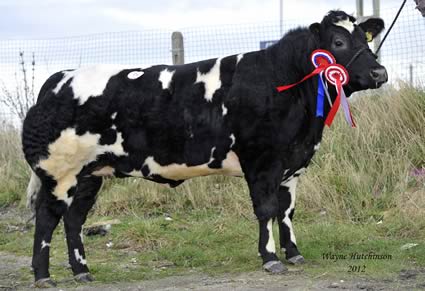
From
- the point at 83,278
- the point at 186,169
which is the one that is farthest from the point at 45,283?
the point at 186,169

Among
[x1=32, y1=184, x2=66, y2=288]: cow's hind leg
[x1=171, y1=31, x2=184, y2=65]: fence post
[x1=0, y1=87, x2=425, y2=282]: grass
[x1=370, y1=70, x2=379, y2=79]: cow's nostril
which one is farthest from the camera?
[x1=171, y1=31, x2=184, y2=65]: fence post

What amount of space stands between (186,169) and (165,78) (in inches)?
35.4

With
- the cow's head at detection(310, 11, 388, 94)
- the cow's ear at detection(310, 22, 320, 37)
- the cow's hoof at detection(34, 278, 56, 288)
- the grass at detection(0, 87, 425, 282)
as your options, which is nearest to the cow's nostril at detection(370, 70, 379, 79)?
the cow's head at detection(310, 11, 388, 94)

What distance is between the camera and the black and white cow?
21.0 feet

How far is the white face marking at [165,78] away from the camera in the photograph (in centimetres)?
673

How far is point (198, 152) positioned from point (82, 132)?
1098mm

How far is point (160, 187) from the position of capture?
1011 cm

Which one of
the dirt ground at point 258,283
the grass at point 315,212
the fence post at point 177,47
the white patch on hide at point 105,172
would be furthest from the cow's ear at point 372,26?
the fence post at point 177,47

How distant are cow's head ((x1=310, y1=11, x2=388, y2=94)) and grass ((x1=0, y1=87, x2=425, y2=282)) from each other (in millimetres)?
1693

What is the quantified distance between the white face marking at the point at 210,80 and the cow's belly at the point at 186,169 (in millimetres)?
616

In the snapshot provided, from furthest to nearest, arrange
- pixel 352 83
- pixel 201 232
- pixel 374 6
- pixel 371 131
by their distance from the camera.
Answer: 1. pixel 374 6
2. pixel 371 131
3. pixel 201 232
4. pixel 352 83

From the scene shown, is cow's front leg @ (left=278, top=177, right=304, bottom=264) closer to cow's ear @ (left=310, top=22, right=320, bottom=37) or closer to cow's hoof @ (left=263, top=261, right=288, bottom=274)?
cow's hoof @ (left=263, top=261, right=288, bottom=274)

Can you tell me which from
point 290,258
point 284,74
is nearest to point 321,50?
point 284,74

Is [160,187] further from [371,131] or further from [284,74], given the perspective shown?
[284,74]
